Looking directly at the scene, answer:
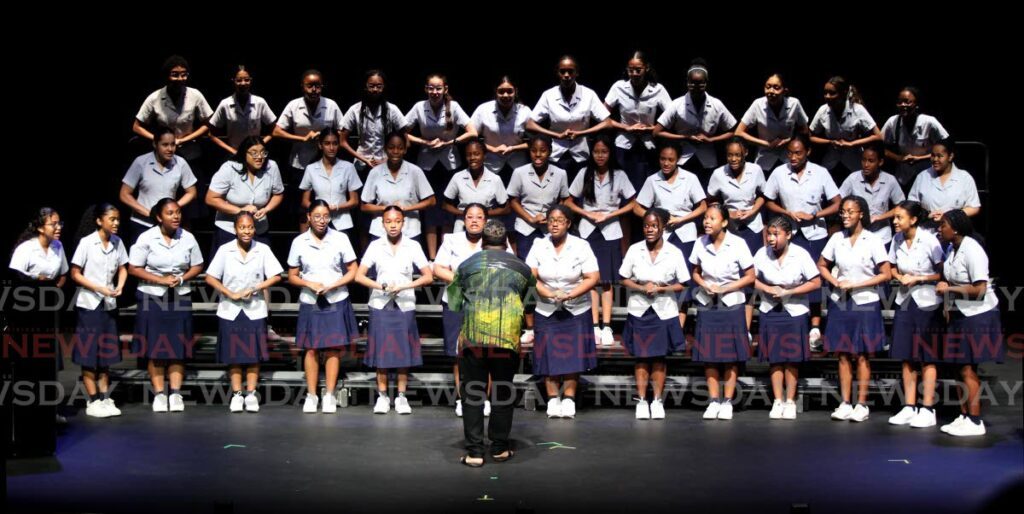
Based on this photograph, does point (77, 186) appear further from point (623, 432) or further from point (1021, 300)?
point (1021, 300)

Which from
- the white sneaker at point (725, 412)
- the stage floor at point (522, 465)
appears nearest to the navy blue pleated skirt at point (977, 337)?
the stage floor at point (522, 465)

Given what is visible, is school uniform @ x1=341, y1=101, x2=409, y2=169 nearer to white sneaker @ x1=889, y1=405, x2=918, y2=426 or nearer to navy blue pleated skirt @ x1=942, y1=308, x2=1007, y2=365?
white sneaker @ x1=889, y1=405, x2=918, y2=426

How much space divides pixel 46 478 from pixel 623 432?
3.25 m

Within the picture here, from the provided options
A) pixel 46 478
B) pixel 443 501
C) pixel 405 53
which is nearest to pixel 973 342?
pixel 443 501

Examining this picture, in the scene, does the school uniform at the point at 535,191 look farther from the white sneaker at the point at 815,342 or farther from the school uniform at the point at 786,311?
the white sneaker at the point at 815,342

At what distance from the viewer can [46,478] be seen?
6613mm

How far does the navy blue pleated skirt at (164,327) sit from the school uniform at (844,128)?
4.44m

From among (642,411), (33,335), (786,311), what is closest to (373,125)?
(642,411)

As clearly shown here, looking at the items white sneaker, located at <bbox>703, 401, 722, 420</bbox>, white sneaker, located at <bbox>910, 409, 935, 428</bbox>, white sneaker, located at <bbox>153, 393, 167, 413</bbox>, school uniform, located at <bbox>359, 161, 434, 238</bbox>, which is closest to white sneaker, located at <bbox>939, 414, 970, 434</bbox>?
white sneaker, located at <bbox>910, 409, 935, 428</bbox>

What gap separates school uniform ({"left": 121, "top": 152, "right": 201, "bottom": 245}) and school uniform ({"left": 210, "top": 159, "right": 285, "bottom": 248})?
11.4 inches

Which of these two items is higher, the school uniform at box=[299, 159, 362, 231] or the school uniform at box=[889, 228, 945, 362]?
the school uniform at box=[299, 159, 362, 231]

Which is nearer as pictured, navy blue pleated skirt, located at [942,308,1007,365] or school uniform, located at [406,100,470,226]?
navy blue pleated skirt, located at [942,308,1007,365]

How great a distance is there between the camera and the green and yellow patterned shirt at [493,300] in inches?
267

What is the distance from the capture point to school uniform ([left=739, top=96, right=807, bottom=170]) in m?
8.74
